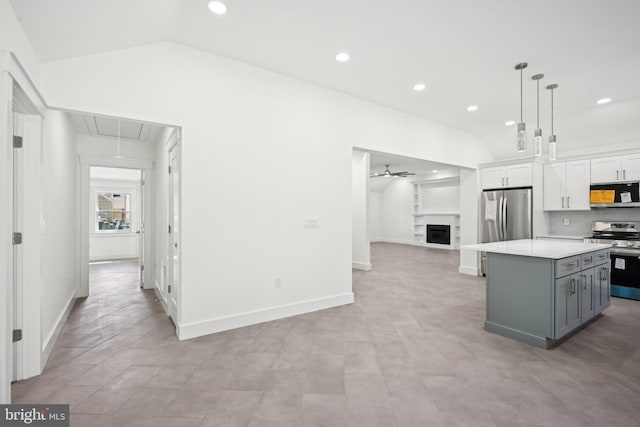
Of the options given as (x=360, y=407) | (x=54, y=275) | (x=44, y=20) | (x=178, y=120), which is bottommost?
(x=360, y=407)

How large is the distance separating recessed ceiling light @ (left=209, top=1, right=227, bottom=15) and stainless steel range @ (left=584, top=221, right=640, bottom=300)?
19.8 feet

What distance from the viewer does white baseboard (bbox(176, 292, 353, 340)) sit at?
9.62 ft

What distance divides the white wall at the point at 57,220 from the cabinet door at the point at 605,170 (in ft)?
24.1

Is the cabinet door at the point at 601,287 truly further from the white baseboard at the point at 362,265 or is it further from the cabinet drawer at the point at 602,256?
the white baseboard at the point at 362,265

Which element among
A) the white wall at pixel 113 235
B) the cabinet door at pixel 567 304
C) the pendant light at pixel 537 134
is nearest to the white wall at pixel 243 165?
the pendant light at pixel 537 134

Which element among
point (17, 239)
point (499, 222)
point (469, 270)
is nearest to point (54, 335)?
point (17, 239)

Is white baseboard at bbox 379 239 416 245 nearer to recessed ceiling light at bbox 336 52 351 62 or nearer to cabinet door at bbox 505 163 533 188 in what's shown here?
cabinet door at bbox 505 163 533 188

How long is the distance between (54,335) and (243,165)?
252cm

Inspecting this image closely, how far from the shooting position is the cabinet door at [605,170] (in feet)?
15.4

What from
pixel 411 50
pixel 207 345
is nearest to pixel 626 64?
pixel 411 50

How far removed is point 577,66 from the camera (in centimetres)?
328

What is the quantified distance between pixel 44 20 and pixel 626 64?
535cm

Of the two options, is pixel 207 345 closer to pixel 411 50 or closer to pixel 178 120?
pixel 178 120

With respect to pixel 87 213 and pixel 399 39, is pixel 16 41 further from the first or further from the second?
pixel 87 213
